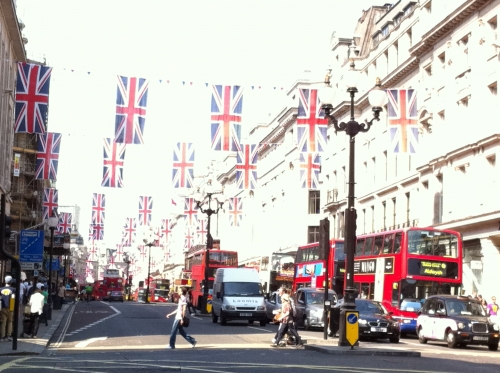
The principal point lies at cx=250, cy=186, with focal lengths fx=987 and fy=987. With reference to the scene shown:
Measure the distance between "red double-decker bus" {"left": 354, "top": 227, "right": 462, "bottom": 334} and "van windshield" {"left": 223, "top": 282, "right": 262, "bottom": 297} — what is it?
6712mm

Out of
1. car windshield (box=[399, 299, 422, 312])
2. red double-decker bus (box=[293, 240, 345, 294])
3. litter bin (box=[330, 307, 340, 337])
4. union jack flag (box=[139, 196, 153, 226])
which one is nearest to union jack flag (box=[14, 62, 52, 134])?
litter bin (box=[330, 307, 340, 337])

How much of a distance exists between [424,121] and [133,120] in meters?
29.7

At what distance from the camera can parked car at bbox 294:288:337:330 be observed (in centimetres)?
3838

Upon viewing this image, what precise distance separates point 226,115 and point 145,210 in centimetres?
3669

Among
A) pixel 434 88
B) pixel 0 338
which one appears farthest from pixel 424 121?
pixel 0 338

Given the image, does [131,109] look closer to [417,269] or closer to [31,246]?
[31,246]

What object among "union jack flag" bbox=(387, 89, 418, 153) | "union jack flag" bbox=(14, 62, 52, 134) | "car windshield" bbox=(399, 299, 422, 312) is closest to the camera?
"union jack flag" bbox=(14, 62, 52, 134)

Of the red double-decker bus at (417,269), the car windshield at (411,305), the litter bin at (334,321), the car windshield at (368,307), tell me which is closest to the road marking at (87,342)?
the litter bin at (334,321)

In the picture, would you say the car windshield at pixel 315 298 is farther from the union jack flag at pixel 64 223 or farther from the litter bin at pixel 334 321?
the union jack flag at pixel 64 223

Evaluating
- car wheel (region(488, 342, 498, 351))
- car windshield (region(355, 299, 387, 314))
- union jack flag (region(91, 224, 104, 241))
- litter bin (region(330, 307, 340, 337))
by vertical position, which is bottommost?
car wheel (region(488, 342, 498, 351))

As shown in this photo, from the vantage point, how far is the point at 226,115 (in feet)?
105

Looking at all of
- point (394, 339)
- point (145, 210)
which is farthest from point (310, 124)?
point (145, 210)

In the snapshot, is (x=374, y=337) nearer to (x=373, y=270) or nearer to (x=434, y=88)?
(x=373, y=270)

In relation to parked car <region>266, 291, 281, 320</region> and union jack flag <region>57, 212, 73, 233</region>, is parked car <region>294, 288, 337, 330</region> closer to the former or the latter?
parked car <region>266, 291, 281, 320</region>
